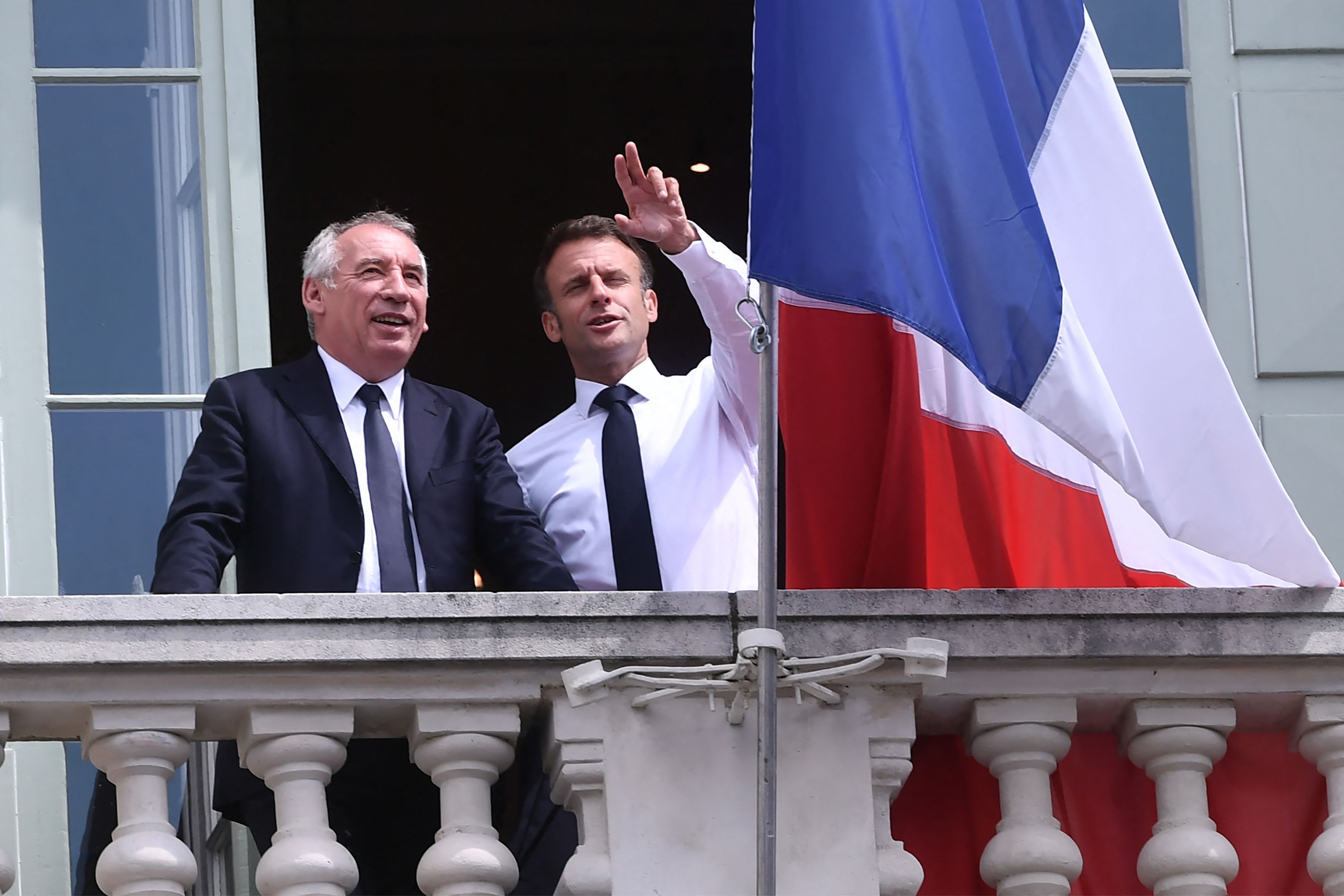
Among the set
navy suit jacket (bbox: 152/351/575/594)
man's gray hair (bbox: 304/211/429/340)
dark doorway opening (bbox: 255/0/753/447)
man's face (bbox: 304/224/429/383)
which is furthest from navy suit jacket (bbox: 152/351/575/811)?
dark doorway opening (bbox: 255/0/753/447)

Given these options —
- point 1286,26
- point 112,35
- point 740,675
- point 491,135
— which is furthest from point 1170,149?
point 491,135

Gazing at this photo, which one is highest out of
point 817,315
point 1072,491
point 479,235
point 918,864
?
point 479,235

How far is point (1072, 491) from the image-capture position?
407 centimetres

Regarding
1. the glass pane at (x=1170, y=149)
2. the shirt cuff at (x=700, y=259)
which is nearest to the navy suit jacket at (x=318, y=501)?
the shirt cuff at (x=700, y=259)

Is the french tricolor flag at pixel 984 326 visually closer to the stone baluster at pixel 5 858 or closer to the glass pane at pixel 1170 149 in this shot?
the stone baluster at pixel 5 858

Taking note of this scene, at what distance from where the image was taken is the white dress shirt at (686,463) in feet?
15.4

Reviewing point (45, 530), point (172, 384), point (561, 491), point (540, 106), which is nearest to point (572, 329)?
point (561, 491)

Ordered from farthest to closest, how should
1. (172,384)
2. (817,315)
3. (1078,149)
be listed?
(172,384) < (817,315) < (1078,149)

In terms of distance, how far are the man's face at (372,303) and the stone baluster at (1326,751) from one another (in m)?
1.96

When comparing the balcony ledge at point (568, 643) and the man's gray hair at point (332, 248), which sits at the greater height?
the man's gray hair at point (332, 248)

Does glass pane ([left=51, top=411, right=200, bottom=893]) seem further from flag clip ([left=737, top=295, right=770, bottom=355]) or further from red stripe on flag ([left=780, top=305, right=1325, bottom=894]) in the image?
flag clip ([left=737, top=295, right=770, bottom=355])

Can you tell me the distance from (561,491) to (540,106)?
194 inches

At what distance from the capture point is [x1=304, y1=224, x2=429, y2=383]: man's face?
4727 mm

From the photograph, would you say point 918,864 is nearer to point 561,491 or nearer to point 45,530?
point 561,491
